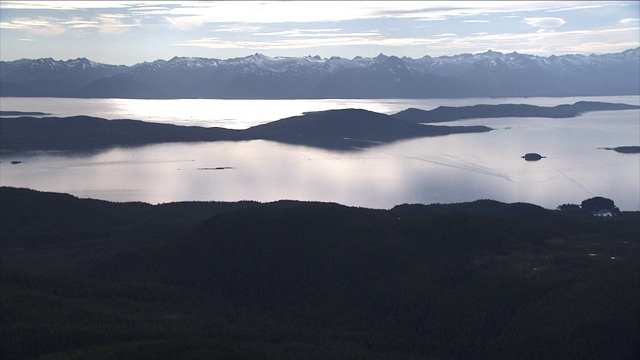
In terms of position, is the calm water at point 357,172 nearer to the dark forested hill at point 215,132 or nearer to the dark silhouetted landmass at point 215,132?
the dark silhouetted landmass at point 215,132

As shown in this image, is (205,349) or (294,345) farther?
(294,345)

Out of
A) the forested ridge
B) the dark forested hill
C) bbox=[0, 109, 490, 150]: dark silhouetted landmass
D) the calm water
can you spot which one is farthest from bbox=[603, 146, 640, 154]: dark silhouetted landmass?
the forested ridge

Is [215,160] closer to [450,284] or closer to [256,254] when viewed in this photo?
[256,254]

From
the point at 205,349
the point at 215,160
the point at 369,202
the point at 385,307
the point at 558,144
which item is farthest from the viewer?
the point at 558,144

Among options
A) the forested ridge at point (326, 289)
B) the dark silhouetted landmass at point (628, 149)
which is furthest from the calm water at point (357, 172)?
the forested ridge at point (326, 289)

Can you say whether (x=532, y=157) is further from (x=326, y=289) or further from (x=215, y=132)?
(x=326, y=289)

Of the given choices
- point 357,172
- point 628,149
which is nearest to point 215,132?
point 357,172

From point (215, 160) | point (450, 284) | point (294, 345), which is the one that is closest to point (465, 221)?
point (450, 284)
